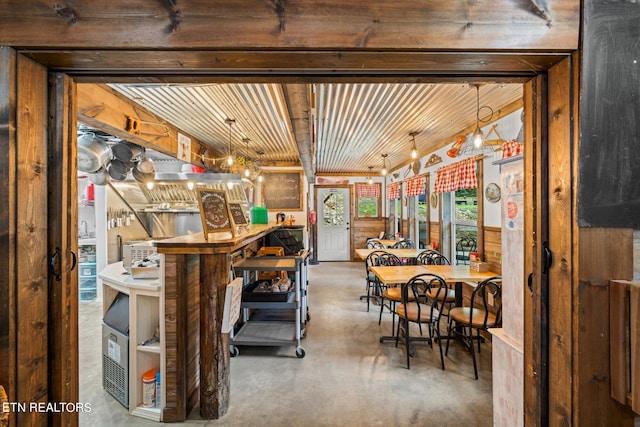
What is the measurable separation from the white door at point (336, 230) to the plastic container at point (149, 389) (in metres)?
6.39

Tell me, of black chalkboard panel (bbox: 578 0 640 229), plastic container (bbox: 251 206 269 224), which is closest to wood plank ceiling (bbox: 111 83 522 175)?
plastic container (bbox: 251 206 269 224)

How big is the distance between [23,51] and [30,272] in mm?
772

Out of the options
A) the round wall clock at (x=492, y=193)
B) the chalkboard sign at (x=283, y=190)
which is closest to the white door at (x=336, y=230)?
the chalkboard sign at (x=283, y=190)

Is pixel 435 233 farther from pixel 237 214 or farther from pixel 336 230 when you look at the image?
pixel 237 214

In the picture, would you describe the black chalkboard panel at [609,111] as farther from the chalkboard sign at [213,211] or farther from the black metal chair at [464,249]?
the black metal chair at [464,249]

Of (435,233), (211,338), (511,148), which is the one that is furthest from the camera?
(435,233)

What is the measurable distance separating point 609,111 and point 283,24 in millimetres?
1136

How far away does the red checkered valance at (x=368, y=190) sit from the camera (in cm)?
810

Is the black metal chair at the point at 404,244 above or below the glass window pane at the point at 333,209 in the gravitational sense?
below

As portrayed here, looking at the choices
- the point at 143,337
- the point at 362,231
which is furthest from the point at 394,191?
the point at 143,337

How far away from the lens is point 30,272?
102cm

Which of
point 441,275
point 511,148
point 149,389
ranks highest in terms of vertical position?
point 511,148

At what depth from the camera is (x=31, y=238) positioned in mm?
1028

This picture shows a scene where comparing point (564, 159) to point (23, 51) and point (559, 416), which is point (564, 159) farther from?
point (23, 51)
